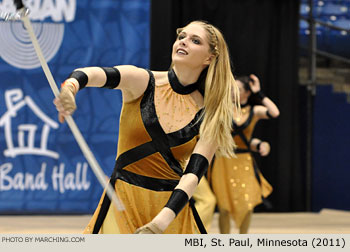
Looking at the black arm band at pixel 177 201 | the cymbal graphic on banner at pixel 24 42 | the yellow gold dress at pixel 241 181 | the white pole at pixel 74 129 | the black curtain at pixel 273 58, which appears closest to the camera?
the white pole at pixel 74 129

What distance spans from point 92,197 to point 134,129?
17.4ft

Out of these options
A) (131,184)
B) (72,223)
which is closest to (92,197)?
(72,223)

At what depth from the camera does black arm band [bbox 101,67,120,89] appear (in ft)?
7.47

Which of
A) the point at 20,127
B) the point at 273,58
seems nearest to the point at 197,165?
the point at 20,127

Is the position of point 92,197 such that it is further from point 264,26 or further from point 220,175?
point 264,26

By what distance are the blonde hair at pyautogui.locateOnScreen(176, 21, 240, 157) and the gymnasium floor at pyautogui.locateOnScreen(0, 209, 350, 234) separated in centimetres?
392

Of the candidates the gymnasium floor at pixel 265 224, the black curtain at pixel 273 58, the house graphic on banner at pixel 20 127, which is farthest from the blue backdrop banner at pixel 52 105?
the black curtain at pixel 273 58

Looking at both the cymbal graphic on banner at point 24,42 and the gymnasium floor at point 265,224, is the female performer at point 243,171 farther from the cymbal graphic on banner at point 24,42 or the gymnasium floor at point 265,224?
the cymbal graphic on banner at point 24,42

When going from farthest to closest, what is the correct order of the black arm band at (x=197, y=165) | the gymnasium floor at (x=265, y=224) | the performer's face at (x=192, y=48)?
the gymnasium floor at (x=265, y=224) < the performer's face at (x=192, y=48) < the black arm band at (x=197, y=165)

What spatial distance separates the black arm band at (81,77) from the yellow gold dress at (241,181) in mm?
3675

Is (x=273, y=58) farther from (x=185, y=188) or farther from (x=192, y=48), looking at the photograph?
(x=185, y=188)

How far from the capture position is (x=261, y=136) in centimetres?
859

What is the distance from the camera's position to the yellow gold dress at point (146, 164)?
246 cm

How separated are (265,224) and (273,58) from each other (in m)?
2.32
